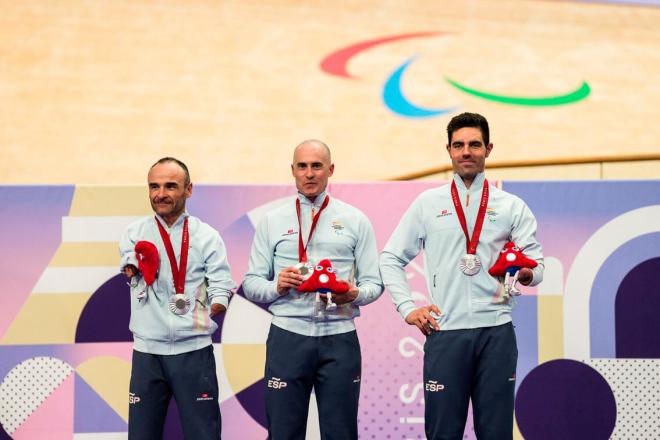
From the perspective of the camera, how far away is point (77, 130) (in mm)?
10617

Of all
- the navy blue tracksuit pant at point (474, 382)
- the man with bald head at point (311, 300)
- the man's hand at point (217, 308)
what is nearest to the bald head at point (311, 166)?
the man with bald head at point (311, 300)

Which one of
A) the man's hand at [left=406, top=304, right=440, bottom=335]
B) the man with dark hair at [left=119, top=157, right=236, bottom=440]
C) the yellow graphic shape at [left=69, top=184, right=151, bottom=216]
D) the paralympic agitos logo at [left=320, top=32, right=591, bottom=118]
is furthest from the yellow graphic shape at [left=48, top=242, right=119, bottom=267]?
the paralympic agitos logo at [left=320, top=32, right=591, bottom=118]

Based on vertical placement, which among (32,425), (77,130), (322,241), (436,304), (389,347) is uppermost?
(77,130)

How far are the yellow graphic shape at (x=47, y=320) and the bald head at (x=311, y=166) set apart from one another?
5.73 feet

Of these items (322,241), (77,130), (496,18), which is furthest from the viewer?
(496,18)

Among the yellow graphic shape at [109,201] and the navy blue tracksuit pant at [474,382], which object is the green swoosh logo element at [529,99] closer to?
the yellow graphic shape at [109,201]

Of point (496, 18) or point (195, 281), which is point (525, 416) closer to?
point (195, 281)

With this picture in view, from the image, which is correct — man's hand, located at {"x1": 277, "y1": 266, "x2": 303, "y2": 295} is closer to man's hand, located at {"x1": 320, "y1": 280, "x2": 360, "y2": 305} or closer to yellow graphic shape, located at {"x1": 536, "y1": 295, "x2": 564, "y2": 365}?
man's hand, located at {"x1": 320, "y1": 280, "x2": 360, "y2": 305}

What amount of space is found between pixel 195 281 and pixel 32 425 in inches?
65.1

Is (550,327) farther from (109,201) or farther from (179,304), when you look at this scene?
(109,201)

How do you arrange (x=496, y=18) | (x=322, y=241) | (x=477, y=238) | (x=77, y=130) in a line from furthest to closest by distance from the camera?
(x=496, y=18)
(x=77, y=130)
(x=322, y=241)
(x=477, y=238)

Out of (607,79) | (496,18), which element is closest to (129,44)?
(496,18)

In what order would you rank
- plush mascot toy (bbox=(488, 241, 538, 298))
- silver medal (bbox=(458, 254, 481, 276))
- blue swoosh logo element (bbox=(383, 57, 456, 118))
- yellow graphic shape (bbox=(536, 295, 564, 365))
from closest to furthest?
plush mascot toy (bbox=(488, 241, 538, 298))
silver medal (bbox=(458, 254, 481, 276))
yellow graphic shape (bbox=(536, 295, 564, 365))
blue swoosh logo element (bbox=(383, 57, 456, 118))

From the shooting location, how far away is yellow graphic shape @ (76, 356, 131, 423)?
14.6 feet
